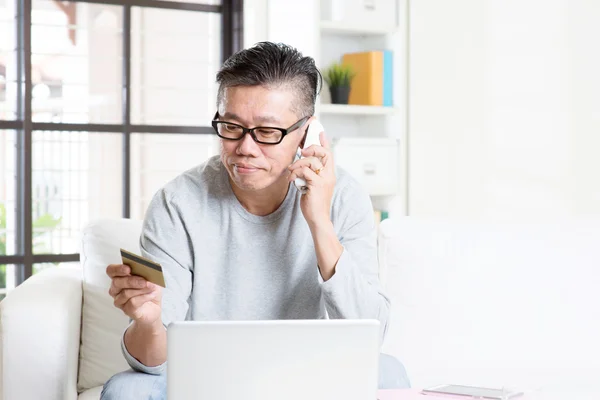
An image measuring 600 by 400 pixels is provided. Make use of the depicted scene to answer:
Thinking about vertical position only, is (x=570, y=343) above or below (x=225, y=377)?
below

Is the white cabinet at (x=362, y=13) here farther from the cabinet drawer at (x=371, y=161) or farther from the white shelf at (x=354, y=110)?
the cabinet drawer at (x=371, y=161)

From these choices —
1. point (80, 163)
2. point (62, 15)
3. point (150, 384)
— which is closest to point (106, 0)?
point (62, 15)

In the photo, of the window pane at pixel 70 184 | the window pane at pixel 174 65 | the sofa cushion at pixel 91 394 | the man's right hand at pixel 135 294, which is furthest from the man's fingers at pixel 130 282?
the window pane at pixel 174 65

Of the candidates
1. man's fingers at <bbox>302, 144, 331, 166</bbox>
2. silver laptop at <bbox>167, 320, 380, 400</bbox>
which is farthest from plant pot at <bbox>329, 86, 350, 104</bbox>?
silver laptop at <bbox>167, 320, 380, 400</bbox>

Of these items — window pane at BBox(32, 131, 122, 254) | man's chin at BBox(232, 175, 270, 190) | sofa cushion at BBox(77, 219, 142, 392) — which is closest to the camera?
man's chin at BBox(232, 175, 270, 190)

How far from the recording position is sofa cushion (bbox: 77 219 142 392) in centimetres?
226

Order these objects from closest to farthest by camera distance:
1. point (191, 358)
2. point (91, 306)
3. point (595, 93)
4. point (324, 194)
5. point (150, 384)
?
point (191, 358) → point (150, 384) → point (324, 194) → point (91, 306) → point (595, 93)

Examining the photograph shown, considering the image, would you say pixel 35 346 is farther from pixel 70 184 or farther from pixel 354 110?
pixel 354 110

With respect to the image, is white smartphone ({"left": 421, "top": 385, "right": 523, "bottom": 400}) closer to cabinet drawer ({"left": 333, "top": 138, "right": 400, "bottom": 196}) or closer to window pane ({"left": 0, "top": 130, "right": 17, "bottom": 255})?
cabinet drawer ({"left": 333, "top": 138, "right": 400, "bottom": 196})

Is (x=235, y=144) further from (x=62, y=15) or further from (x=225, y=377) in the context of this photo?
(x=62, y=15)

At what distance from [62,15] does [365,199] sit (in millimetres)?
2151

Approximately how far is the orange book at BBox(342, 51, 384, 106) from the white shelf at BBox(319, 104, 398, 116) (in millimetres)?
35

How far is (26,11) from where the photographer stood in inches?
134

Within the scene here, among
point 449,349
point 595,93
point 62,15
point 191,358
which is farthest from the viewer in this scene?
point 62,15
